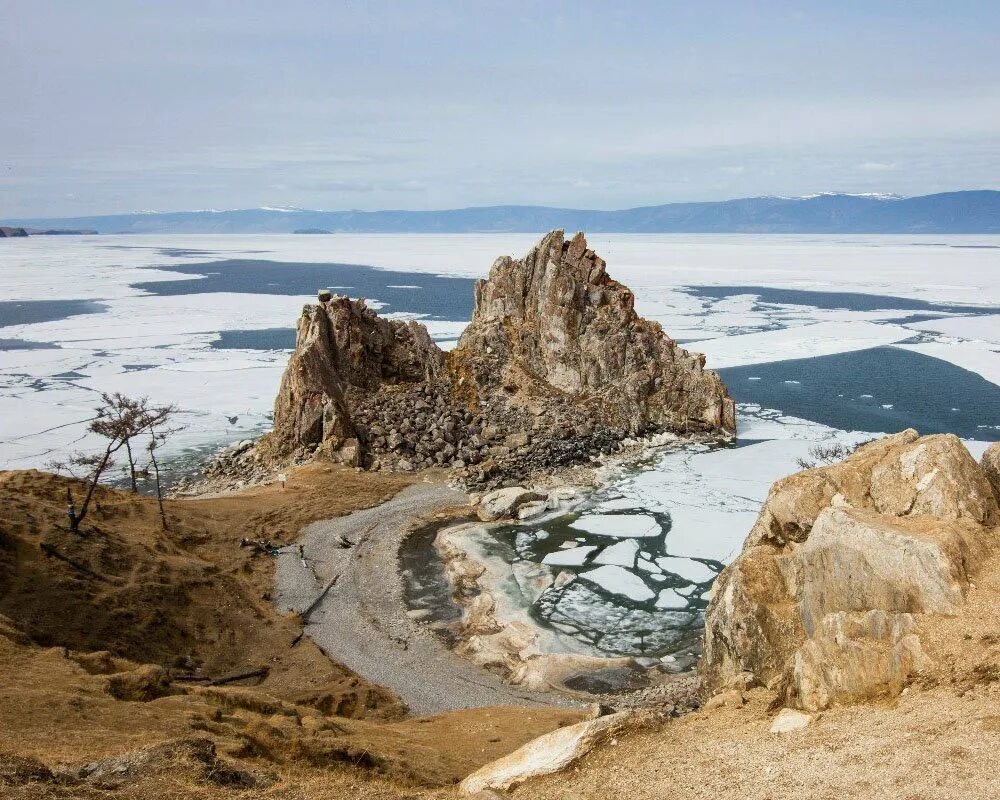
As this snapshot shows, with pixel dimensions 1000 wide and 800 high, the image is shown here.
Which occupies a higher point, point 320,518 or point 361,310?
point 361,310

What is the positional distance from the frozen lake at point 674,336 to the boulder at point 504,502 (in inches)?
58.0

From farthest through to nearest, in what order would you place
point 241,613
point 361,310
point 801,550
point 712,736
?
point 361,310, point 241,613, point 801,550, point 712,736

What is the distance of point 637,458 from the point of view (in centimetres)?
4128

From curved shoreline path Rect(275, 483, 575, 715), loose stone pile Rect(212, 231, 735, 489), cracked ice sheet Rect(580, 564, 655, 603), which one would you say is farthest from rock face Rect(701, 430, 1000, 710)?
loose stone pile Rect(212, 231, 735, 489)

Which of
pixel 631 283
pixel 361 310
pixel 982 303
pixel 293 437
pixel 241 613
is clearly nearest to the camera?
pixel 241 613

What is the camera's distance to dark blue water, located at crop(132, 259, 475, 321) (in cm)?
10819

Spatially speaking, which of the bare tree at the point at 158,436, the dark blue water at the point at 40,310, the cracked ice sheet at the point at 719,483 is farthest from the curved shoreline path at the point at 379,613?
the dark blue water at the point at 40,310

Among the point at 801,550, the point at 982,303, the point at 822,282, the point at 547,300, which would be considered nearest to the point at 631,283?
the point at 822,282

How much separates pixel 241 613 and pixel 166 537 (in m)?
5.21

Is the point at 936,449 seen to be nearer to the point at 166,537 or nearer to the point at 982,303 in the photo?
the point at 166,537

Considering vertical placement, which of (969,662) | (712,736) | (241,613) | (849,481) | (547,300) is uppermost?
(547,300)

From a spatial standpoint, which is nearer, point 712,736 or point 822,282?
point 712,736

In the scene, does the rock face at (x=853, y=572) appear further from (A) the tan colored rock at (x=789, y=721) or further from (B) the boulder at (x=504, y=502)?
(B) the boulder at (x=504, y=502)

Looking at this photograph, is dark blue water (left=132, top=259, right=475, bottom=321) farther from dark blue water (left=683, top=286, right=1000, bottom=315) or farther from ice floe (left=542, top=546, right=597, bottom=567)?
ice floe (left=542, top=546, right=597, bottom=567)
